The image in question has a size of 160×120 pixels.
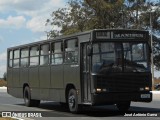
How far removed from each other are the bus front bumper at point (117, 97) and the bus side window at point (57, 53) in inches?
138

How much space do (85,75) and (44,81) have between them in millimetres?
4455

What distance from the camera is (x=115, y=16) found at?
200 ft

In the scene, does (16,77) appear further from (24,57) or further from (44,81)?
(44,81)

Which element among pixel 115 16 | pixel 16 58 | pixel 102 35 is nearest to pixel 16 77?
pixel 16 58

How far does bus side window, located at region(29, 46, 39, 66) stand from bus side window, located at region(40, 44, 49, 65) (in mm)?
609

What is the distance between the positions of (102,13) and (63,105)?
3851 cm

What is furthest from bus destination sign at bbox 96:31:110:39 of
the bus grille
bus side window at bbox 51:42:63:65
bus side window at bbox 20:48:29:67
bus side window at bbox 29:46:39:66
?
bus side window at bbox 20:48:29:67

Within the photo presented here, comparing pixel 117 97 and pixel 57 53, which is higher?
pixel 57 53

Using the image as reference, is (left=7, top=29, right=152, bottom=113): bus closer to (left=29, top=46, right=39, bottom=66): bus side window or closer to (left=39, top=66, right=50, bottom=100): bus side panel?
(left=39, top=66, right=50, bottom=100): bus side panel

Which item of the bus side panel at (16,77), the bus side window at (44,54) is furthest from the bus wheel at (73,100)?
the bus side panel at (16,77)

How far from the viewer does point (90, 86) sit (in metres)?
17.3

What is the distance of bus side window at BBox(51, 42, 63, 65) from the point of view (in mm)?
19922

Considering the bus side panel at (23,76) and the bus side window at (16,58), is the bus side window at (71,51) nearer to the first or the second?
the bus side panel at (23,76)

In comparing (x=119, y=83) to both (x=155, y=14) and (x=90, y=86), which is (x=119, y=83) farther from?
(x=155, y=14)
